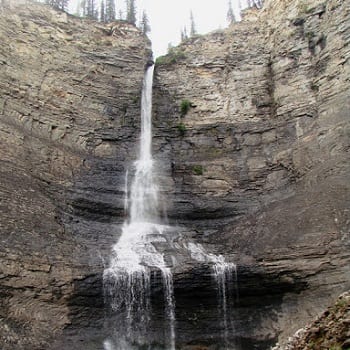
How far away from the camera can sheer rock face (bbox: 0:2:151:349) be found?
52.9ft

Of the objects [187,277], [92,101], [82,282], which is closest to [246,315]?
[187,277]

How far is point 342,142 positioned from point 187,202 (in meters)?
7.77

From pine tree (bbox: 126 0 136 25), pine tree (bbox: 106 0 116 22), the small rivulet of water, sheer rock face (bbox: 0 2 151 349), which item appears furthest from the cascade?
pine tree (bbox: 126 0 136 25)

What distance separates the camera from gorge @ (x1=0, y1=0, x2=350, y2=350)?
16.7m

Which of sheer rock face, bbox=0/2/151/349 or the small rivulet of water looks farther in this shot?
the small rivulet of water

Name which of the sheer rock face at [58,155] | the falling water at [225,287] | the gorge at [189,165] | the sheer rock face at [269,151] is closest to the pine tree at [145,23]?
the sheer rock face at [58,155]

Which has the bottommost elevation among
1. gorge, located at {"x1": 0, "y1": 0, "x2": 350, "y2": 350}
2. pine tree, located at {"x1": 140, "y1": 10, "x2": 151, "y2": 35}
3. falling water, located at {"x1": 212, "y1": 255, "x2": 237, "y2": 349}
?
falling water, located at {"x1": 212, "y1": 255, "x2": 237, "y2": 349}

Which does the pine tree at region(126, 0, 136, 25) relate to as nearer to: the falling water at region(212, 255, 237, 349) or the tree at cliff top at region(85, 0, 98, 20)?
the tree at cliff top at region(85, 0, 98, 20)

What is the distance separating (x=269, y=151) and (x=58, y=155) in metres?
10.9

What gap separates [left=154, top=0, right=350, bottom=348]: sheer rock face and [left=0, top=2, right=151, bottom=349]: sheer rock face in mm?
2721

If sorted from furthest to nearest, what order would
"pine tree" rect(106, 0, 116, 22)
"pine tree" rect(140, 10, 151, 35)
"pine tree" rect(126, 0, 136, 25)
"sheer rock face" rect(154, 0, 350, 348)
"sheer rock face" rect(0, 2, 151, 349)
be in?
"pine tree" rect(140, 10, 151, 35)
"pine tree" rect(126, 0, 136, 25)
"pine tree" rect(106, 0, 116, 22)
"sheer rock face" rect(154, 0, 350, 348)
"sheer rock face" rect(0, 2, 151, 349)

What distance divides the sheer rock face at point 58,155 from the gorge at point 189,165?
72 millimetres

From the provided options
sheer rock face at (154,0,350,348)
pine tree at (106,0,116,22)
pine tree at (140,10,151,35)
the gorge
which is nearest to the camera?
the gorge

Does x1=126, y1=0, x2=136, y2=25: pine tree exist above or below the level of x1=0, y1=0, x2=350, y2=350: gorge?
above
